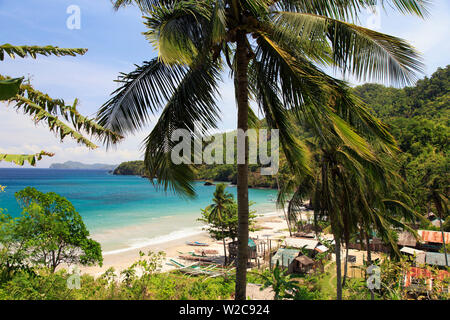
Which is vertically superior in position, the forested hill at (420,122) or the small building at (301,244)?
the forested hill at (420,122)

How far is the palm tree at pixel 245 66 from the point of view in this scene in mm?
3051

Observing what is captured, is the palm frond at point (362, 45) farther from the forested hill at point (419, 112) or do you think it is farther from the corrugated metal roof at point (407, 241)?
the forested hill at point (419, 112)

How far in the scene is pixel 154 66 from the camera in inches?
157

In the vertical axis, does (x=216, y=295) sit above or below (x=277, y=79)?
below

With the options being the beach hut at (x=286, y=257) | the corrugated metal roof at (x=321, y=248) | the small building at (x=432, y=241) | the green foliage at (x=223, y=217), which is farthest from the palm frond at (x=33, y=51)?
the small building at (x=432, y=241)

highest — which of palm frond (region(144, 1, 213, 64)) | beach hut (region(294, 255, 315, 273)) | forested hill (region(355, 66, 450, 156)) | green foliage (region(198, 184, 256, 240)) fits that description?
forested hill (region(355, 66, 450, 156))

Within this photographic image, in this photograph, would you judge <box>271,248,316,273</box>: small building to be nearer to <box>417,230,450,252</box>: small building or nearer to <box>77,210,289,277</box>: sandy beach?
<box>77,210,289,277</box>: sandy beach

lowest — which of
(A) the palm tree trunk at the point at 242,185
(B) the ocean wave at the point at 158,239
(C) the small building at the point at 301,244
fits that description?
(B) the ocean wave at the point at 158,239

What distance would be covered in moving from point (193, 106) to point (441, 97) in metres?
43.1

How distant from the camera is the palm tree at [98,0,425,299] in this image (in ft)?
10.0

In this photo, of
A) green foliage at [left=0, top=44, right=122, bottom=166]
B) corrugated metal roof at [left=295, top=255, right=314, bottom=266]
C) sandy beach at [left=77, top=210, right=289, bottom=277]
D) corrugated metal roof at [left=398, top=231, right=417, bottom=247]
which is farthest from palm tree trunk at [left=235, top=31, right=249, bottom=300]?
corrugated metal roof at [left=398, top=231, right=417, bottom=247]

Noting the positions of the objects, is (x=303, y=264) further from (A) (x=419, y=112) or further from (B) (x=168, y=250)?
(A) (x=419, y=112)
